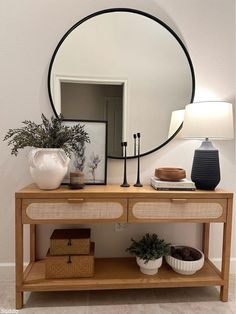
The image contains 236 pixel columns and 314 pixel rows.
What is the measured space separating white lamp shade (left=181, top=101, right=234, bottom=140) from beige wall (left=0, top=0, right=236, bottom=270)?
28cm

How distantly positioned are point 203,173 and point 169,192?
0.90 feet

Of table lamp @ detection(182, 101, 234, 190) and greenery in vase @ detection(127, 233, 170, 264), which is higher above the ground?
table lamp @ detection(182, 101, 234, 190)

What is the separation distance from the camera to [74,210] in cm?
131

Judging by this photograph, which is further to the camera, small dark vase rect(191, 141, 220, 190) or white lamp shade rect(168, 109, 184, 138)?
white lamp shade rect(168, 109, 184, 138)

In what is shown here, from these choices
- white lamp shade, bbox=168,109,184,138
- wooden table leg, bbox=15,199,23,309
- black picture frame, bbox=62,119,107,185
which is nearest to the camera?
wooden table leg, bbox=15,199,23,309

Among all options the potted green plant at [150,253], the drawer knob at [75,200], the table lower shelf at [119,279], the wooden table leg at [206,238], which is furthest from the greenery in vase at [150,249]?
the drawer knob at [75,200]

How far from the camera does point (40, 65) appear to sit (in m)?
1.58

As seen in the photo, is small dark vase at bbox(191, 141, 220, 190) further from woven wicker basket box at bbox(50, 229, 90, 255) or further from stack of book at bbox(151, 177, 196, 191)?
woven wicker basket box at bbox(50, 229, 90, 255)

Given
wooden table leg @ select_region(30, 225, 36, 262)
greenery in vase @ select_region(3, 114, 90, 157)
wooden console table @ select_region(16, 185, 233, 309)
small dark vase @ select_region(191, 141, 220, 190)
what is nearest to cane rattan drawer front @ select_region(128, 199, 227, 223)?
wooden console table @ select_region(16, 185, 233, 309)

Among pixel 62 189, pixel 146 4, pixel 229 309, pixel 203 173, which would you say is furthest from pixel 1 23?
pixel 229 309

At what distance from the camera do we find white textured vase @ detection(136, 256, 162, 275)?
1.45 meters

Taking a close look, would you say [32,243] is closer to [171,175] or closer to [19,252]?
[19,252]

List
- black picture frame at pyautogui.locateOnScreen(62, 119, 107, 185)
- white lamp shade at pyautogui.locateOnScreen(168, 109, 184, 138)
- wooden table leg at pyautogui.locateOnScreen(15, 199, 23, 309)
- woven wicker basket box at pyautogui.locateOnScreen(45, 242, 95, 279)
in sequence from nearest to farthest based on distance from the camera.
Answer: wooden table leg at pyautogui.locateOnScreen(15, 199, 23, 309) < woven wicker basket box at pyautogui.locateOnScreen(45, 242, 95, 279) < black picture frame at pyautogui.locateOnScreen(62, 119, 107, 185) < white lamp shade at pyautogui.locateOnScreen(168, 109, 184, 138)

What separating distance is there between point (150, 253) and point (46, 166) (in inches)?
34.1
